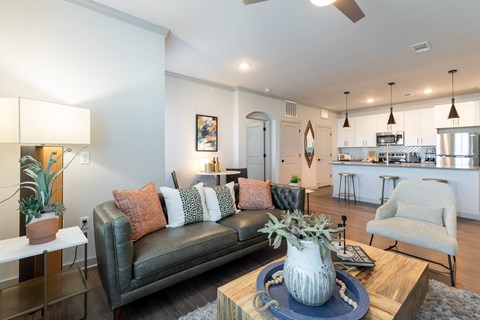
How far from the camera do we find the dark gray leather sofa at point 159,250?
5.09 ft

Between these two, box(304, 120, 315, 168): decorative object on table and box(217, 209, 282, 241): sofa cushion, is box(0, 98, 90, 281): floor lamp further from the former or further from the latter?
box(304, 120, 315, 168): decorative object on table

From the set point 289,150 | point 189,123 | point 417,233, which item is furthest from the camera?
point 289,150

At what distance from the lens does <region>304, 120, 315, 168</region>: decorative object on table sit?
23.2 ft

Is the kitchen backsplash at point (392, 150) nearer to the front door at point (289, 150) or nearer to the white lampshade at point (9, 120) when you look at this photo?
the front door at point (289, 150)

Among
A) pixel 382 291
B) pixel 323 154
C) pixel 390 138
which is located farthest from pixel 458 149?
pixel 382 291

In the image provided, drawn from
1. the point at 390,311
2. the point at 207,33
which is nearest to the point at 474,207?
the point at 390,311

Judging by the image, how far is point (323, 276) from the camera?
1.08 meters

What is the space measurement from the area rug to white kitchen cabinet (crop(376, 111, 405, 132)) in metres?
5.94

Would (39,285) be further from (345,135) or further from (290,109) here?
(345,135)

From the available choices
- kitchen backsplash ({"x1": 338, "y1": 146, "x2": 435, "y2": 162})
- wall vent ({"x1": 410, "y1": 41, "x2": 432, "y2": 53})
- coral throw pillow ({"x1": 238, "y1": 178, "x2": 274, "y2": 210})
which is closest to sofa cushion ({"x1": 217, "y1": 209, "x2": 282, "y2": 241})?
coral throw pillow ({"x1": 238, "y1": 178, "x2": 274, "y2": 210})

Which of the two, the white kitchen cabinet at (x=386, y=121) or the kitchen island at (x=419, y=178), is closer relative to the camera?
the kitchen island at (x=419, y=178)

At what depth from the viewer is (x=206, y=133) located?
4.83m

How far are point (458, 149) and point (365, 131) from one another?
2328mm

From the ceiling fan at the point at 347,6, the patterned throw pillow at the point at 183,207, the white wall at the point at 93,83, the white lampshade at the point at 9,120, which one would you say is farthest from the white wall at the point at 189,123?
the ceiling fan at the point at 347,6
